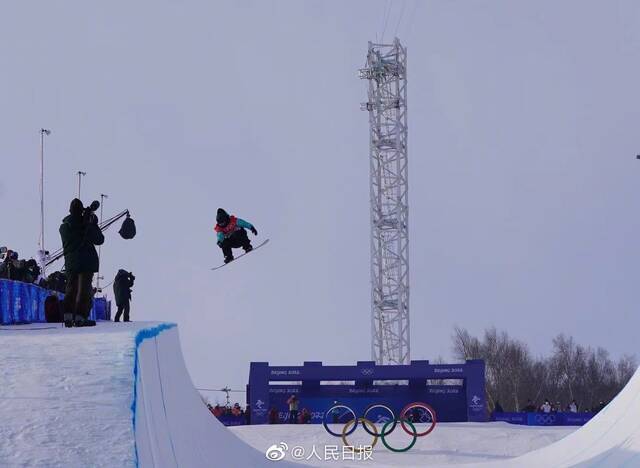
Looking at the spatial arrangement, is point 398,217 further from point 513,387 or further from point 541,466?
point 513,387

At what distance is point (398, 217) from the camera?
122 ft

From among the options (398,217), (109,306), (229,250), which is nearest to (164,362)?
(229,250)

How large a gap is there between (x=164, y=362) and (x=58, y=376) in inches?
131

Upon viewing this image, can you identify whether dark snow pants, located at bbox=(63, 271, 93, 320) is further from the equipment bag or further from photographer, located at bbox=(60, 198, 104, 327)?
the equipment bag

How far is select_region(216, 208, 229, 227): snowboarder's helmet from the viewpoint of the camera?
16108 mm

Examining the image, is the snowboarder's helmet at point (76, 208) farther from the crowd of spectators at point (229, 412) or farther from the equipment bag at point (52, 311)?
the crowd of spectators at point (229, 412)

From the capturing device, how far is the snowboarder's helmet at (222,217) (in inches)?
634

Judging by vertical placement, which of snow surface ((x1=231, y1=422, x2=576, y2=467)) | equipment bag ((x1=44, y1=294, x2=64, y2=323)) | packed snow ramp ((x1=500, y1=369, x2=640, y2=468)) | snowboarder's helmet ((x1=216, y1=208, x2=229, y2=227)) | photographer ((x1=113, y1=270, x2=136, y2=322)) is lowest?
snow surface ((x1=231, y1=422, x2=576, y2=467))

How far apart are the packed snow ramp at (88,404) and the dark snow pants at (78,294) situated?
2.98ft

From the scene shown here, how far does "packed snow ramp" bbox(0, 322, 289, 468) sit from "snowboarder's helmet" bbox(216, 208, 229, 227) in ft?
21.3

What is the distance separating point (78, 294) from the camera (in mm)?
10148

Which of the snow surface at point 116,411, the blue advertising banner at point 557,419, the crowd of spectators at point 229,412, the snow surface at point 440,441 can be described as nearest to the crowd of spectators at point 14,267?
the snow surface at point 116,411

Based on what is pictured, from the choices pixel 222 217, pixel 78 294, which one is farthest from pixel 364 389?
pixel 78 294

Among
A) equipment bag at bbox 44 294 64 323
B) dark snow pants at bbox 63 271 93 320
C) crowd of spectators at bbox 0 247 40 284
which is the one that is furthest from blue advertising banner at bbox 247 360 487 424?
dark snow pants at bbox 63 271 93 320
